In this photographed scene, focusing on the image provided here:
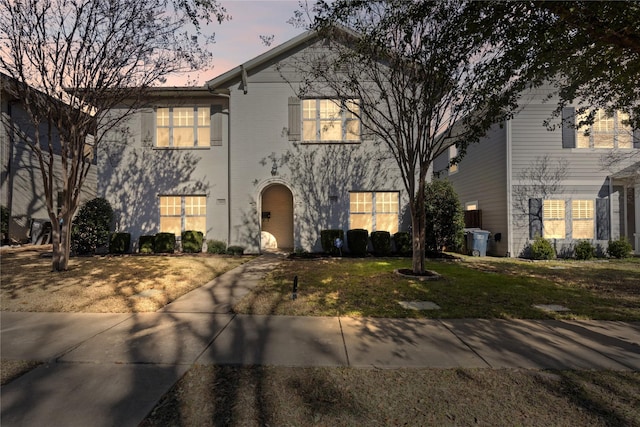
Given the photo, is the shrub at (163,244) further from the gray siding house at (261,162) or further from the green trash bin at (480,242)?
the green trash bin at (480,242)

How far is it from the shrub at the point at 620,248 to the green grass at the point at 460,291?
2.13m

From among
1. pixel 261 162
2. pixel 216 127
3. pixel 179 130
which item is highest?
pixel 216 127

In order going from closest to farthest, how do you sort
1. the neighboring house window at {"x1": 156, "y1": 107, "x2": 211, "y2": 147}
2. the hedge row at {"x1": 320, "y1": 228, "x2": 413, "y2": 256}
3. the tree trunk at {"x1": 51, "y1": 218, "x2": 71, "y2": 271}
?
the tree trunk at {"x1": 51, "y1": 218, "x2": 71, "y2": 271}
the hedge row at {"x1": 320, "y1": 228, "x2": 413, "y2": 256}
the neighboring house window at {"x1": 156, "y1": 107, "x2": 211, "y2": 147}

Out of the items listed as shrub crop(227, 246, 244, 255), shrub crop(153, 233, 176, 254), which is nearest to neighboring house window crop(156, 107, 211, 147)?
shrub crop(153, 233, 176, 254)

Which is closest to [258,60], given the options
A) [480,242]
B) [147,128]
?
[147,128]

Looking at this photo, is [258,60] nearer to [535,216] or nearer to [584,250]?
[535,216]

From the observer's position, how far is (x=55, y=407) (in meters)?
2.50

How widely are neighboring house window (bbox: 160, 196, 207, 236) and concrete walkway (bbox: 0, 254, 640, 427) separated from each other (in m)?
7.99

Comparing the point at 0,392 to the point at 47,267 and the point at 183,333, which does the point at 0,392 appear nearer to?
the point at 183,333

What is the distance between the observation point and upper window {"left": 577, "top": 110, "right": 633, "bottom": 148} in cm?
1199

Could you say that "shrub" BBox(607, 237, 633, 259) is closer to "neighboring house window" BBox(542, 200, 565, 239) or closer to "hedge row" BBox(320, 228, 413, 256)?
"neighboring house window" BBox(542, 200, 565, 239)

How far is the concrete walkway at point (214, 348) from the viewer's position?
263 centimetres

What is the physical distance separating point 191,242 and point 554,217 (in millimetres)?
15044

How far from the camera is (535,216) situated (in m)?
12.1
